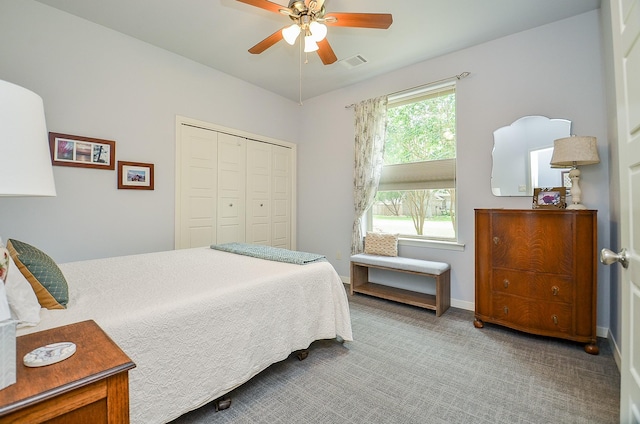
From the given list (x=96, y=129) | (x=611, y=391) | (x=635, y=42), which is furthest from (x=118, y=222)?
(x=611, y=391)

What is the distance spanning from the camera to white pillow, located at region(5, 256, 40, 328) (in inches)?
41.3

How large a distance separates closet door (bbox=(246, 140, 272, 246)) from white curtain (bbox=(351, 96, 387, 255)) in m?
1.32

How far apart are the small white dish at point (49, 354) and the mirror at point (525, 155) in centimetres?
340

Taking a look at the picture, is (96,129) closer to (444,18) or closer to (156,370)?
(156,370)

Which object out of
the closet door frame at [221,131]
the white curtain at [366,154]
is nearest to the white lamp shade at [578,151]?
the white curtain at [366,154]

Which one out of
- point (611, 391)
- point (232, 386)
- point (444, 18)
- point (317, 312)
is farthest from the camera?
point (444, 18)

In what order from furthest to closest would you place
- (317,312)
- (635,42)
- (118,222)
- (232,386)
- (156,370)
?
(118,222), (317,312), (232,386), (156,370), (635,42)

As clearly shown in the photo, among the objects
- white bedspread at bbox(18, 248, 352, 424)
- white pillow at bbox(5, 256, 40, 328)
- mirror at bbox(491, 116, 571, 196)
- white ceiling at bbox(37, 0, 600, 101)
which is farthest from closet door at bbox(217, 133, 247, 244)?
mirror at bbox(491, 116, 571, 196)

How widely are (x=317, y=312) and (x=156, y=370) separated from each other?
43.5 inches

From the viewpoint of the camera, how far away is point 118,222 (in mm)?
2885

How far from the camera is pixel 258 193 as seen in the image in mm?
4207

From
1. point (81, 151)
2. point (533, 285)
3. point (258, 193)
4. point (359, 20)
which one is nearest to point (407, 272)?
point (533, 285)

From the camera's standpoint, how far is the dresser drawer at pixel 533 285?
230cm

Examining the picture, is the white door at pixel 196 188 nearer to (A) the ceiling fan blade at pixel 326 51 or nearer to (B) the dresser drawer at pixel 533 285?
(A) the ceiling fan blade at pixel 326 51
